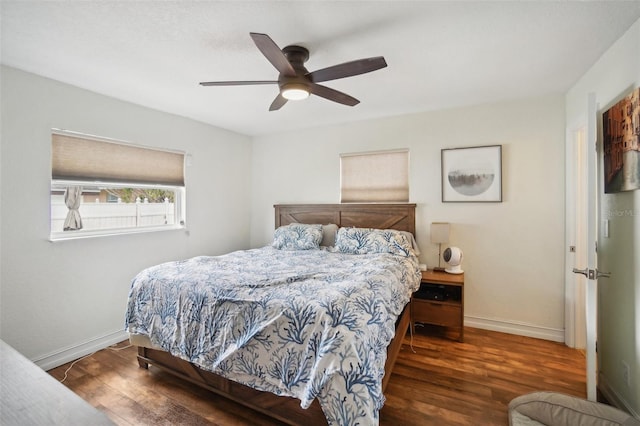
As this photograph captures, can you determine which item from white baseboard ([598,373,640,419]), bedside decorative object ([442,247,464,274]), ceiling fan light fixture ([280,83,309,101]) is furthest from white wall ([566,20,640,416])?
ceiling fan light fixture ([280,83,309,101])

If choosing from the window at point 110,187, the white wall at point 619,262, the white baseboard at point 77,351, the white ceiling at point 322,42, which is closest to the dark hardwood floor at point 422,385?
the white baseboard at point 77,351

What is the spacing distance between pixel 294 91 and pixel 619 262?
8.11ft

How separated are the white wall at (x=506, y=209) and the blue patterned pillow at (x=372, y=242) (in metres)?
0.46

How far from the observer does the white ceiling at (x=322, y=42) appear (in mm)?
1653

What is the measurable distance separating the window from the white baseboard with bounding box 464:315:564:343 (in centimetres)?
370

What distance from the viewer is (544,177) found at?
296 cm

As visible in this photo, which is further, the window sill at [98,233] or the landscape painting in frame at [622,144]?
the window sill at [98,233]

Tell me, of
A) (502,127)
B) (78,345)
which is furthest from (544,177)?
(78,345)

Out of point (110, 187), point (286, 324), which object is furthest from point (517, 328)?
point (110, 187)

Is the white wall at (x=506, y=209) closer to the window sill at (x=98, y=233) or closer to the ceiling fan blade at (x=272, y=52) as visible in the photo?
the ceiling fan blade at (x=272, y=52)

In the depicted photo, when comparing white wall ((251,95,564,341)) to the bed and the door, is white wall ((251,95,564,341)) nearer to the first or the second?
the bed

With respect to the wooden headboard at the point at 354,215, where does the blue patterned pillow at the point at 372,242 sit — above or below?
below

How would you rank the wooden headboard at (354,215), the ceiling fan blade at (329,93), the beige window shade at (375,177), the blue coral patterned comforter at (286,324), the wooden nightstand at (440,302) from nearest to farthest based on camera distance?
the blue coral patterned comforter at (286,324) < the ceiling fan blade at (329,93) < the wooden nightstand at (440,302) < the wooden headboard at (354,215) < the beige window shade at (375,177)

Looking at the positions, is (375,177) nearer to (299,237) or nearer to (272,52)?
(299,237)
